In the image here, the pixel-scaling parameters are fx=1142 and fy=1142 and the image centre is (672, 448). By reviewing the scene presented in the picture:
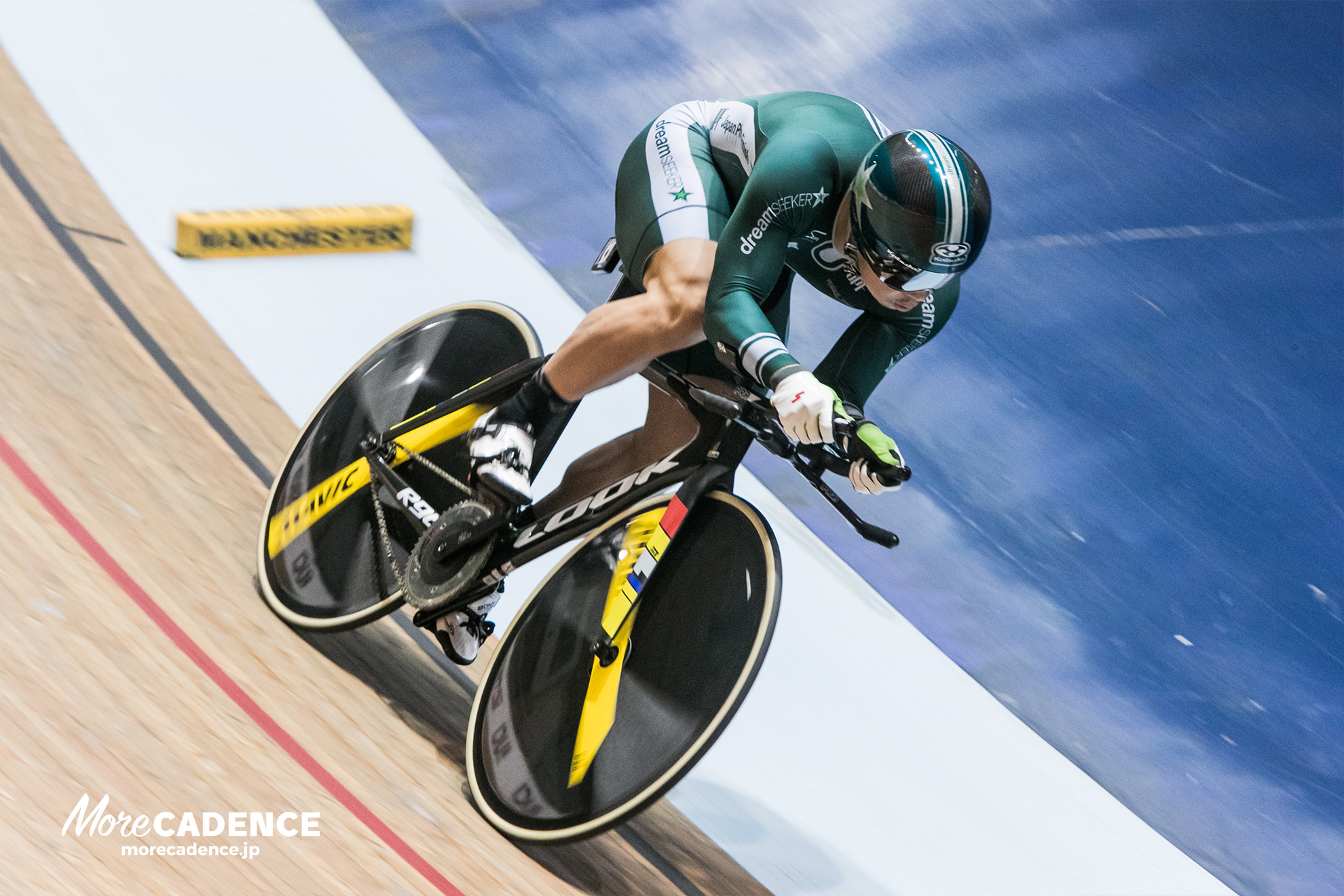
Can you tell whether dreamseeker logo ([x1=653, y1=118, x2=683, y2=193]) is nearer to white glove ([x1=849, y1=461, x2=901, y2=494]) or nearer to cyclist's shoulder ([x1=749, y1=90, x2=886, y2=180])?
cyclist's shoulder ([x1=749, y1=90, x2=886, y2=180])

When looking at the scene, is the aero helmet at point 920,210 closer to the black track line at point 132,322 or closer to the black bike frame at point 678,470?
the black bike frame at point 678,470

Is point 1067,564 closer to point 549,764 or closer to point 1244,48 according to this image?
point 1244,48

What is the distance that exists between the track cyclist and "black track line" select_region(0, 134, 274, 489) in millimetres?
1148

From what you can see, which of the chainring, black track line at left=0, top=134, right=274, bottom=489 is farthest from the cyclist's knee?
black track line at left=0, top=134, right=274, bottom=489

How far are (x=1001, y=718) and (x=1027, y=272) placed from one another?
5.13ft

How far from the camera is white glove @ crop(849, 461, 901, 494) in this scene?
Answer: 80.3 inches

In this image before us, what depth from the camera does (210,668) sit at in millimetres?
2432

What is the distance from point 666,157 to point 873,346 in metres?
0.65

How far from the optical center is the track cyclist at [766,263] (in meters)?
2.05

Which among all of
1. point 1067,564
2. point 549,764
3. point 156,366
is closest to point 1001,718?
point 1067,564

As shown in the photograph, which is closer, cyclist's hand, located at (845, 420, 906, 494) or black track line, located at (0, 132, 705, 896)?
cyclist's hand, located at (845, 420, 906, 494)

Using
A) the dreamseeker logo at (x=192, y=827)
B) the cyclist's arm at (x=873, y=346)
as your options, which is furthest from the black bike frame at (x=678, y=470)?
the dreamseeker logo at (x=192, y=827)

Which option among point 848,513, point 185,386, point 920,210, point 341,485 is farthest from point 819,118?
point 185,386

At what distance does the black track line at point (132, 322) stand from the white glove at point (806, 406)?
1.91 metres
